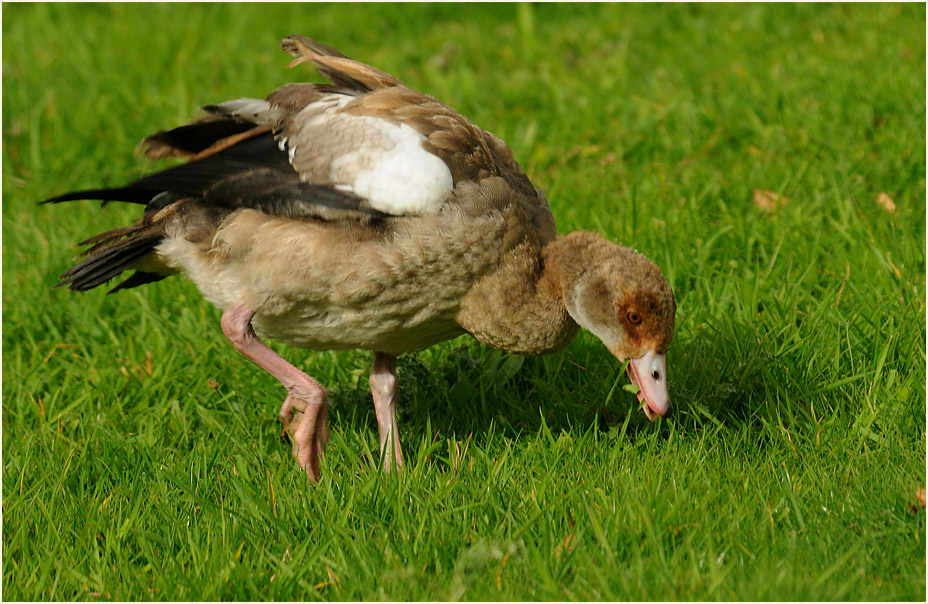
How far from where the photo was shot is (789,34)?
28.2 feet

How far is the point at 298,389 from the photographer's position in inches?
189

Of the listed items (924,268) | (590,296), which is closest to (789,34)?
(924,268)

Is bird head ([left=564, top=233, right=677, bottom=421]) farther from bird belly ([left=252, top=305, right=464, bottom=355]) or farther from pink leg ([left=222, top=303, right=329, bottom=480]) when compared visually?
pink leg ([left=222, top=303, right=329, bottom=480])

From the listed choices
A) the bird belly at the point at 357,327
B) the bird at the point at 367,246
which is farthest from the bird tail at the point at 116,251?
the bird belly at the point at 357,327

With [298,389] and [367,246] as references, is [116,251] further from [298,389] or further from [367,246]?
[367,246]

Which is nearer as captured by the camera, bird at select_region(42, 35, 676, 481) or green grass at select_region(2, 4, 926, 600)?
green grass at select_region(2, 4, 926, 600)

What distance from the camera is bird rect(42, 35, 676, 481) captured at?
171 inches

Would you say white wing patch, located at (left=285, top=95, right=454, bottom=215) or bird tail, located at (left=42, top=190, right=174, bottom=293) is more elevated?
white wing patch, located at (left=285, top=95, right=454, bottom=215)

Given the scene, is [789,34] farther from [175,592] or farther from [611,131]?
[175,592]

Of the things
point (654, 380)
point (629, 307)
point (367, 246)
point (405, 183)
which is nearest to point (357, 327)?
point (367, 246)

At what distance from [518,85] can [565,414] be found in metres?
4.00

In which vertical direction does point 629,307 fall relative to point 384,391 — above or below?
above

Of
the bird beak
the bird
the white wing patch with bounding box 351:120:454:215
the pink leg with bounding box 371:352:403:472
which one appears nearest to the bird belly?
the bird

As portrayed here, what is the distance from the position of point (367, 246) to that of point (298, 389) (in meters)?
0.83
